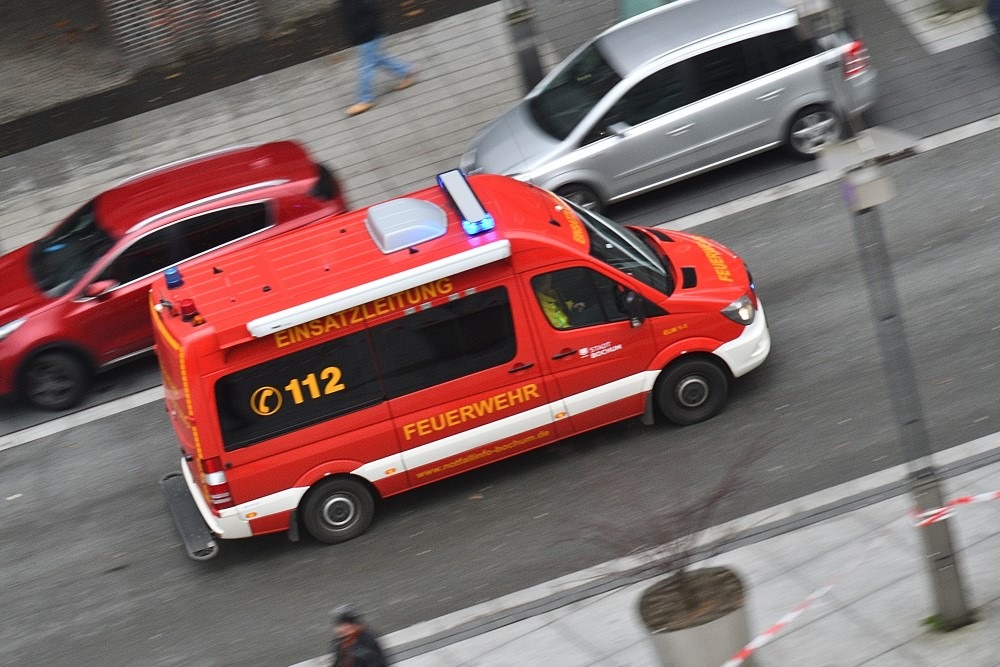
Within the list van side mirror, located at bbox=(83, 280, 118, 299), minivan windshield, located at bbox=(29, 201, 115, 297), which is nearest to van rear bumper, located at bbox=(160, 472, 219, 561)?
van side mirror, located at bbox=(83, 280, 118, 299)

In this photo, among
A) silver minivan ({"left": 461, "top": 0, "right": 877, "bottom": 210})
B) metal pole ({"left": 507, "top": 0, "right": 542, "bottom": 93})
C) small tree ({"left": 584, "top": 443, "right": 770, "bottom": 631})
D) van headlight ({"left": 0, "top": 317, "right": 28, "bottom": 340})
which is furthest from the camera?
metal pole ({"left": 507, "top": 0, "right": 542, "bottom": 93})

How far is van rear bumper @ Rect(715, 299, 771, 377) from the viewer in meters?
11.4

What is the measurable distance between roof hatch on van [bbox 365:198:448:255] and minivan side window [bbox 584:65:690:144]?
4.53m

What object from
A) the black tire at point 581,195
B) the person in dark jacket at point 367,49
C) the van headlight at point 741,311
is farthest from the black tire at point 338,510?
the person in dark jacket at point 367,49

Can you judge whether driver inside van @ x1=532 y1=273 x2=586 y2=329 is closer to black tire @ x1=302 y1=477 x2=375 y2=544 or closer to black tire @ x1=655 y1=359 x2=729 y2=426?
black tire @ x1=655 y1=359 x2=729 y2=426

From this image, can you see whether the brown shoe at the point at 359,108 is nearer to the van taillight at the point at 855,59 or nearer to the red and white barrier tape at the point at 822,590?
the van taillight at the point at 855,59

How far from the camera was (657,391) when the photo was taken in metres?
11.4

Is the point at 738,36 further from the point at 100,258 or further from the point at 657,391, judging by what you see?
the point at 100,258

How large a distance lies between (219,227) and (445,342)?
4.42 m

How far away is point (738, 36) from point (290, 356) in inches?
287

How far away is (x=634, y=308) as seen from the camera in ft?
36.3

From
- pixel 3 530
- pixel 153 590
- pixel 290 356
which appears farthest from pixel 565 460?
pixel 3 530

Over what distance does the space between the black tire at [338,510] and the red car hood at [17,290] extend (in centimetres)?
459

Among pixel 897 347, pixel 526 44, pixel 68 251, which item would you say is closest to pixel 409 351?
pixel 897 347
